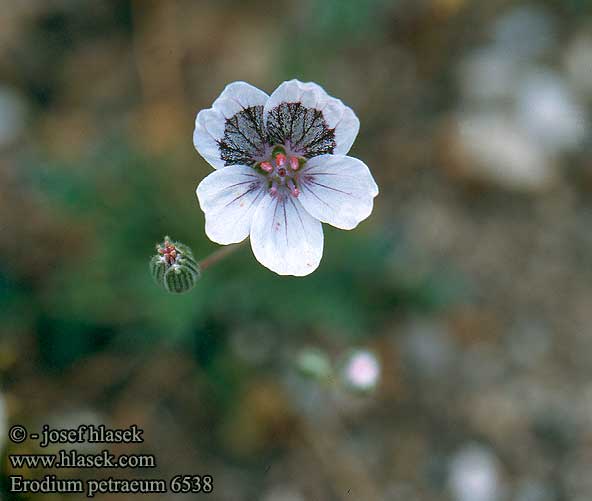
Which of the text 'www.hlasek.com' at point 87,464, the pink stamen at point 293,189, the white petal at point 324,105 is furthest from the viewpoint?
the text 'www.hlasek.com' at point 87,464

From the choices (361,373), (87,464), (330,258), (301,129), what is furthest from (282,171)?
(87,464)

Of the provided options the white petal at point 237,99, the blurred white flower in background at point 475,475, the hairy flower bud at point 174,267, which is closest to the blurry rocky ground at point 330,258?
the blurred white flower in background at point 475,475

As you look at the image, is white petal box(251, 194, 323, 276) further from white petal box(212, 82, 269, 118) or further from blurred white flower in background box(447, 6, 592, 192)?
blurred white flower in background box(447, 6, 592, 192)

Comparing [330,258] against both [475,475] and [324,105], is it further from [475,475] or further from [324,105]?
[324,105]

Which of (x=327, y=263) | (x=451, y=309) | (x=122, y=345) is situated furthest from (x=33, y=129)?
(x=451, y=309)

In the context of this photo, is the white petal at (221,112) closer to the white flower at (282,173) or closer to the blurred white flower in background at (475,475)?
the white flower at (282,173)

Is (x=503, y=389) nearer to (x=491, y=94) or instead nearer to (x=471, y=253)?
(x=471, y=253)
